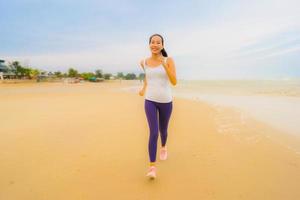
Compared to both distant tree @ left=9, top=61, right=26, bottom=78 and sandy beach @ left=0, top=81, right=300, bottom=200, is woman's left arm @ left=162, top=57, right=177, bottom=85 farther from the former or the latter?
distant tree @ left=9, top=61, right=26, bottom=78

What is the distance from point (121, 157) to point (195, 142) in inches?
60.9

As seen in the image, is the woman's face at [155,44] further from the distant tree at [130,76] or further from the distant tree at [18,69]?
the distant tree at [130,76]

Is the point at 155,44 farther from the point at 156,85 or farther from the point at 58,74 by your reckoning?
the point at 58,74

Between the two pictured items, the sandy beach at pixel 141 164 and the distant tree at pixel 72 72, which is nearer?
the sandy beach at pixel 141 164

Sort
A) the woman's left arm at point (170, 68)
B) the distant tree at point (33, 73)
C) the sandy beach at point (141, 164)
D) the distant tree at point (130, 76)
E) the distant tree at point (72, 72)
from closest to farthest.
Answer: the sandy beach at point (141, 164) < the woman's left arm at point (170, 68) < the distant tree at point (33, 73) < the distant tree at point (72, 72) < the distant tree at point (130, 76)

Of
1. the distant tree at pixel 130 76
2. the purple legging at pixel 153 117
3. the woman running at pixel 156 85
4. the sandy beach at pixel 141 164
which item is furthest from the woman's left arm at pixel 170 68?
the distant tree at pixel 130 76

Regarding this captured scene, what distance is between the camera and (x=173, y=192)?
6.38 ft

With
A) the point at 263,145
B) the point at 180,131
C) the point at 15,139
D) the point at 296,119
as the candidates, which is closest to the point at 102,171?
the point at 180,131

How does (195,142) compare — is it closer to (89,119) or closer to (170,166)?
(170,166)

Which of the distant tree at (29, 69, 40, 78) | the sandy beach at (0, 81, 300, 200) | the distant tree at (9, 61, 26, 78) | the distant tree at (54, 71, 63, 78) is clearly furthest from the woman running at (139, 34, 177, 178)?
the distant tree at (54, 71, 63, 78)

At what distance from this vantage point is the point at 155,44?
2.17 metres

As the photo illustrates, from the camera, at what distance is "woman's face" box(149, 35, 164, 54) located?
7.13ft

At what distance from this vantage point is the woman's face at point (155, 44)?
2172 millimetres

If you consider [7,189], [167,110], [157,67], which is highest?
[157,67]
